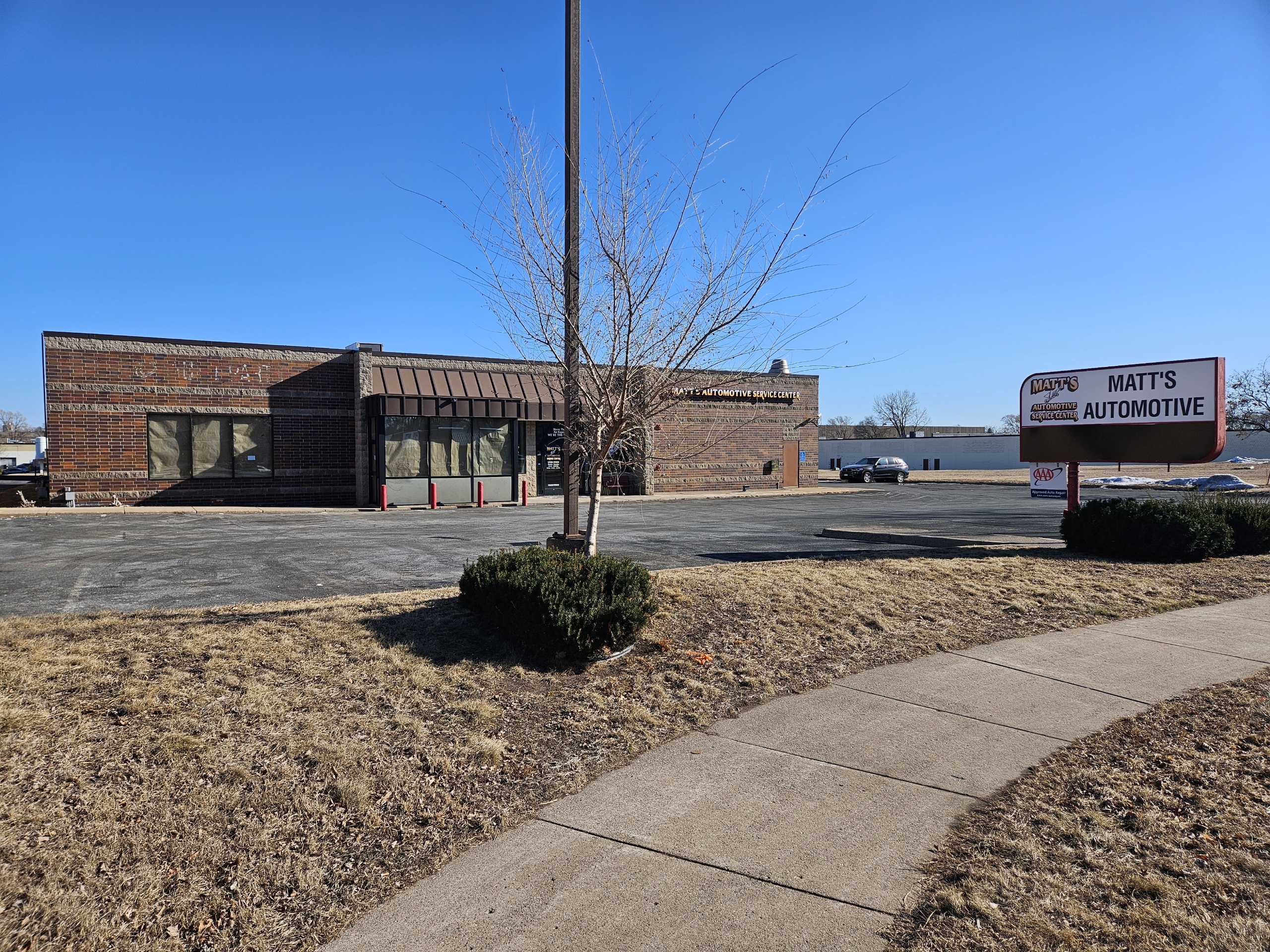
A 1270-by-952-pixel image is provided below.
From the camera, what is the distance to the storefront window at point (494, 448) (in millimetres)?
24797

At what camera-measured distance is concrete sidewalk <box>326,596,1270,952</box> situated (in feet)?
10.2

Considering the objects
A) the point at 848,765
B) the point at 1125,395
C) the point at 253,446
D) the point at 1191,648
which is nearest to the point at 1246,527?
the point at 1125,395

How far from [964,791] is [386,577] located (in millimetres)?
7348

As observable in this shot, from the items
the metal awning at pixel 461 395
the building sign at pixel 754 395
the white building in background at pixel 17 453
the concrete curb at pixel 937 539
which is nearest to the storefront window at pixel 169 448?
the metal awning at pixel 461 395

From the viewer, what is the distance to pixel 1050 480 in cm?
1362

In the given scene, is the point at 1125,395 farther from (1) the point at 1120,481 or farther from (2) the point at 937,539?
(1) the point at 1120,481

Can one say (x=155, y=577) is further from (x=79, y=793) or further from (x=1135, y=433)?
(x=1135, y=433)

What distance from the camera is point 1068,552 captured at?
37.8 feet

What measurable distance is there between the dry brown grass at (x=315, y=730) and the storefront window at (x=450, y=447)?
54.2ft

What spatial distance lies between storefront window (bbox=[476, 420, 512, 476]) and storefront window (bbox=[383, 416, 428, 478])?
5.51 ft

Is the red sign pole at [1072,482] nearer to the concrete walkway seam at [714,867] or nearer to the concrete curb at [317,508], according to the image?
the concrete walkway seam at [714,867]

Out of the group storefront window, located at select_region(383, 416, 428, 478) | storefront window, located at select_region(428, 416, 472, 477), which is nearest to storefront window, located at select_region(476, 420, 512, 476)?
storefront window, located at select_region(428, 416, 472, 477)

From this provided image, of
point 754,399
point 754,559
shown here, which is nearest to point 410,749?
point 754,559

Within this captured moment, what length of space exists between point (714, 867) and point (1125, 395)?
37.1 ft
